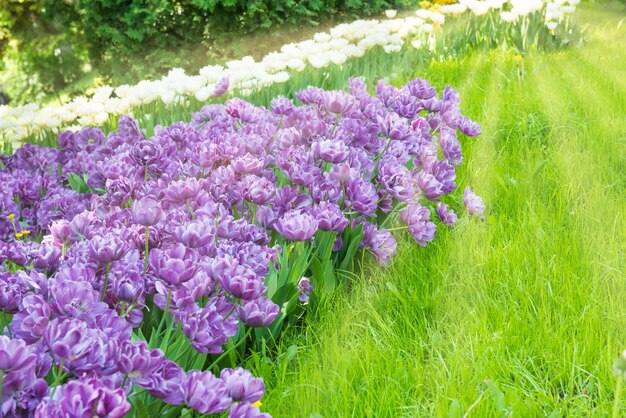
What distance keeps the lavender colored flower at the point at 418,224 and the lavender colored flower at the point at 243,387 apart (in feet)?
3.64

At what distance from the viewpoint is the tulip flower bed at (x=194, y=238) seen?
3.96ft

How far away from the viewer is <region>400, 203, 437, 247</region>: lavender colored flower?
2.27 meters

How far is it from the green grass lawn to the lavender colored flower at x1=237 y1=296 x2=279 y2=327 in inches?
8.7

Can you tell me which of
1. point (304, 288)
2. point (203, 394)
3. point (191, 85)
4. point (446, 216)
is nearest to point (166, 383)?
point (203, 394)

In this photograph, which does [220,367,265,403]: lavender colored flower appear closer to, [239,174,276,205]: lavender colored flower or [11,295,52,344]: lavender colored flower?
[11,295,52,344]: lavender colored flower

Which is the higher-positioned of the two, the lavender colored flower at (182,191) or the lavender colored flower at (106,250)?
the lavender colored flower at (106,250)

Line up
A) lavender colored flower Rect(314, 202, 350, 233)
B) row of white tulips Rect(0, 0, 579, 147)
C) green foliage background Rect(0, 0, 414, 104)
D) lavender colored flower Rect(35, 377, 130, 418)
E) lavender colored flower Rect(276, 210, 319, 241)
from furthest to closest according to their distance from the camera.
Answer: green foliage background Rect(0, 0, 414, 104), row of white tulips Rect(0, 0, 579, 147), lavender colored flower Rect(314, 202, 350, 233), lavender colored flower Rect(276, 210, 319, 241), lavender colored flower Rect(35, 377, 130, 418)

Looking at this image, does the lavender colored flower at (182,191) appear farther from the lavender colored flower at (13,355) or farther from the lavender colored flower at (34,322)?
the lavender colored flower at (13,355)

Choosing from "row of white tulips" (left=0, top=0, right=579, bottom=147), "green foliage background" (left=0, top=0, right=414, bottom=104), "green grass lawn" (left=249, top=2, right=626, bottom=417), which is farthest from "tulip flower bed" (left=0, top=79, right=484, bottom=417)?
"green foliage background" (left=0, top=0, right=414, bottom=104)

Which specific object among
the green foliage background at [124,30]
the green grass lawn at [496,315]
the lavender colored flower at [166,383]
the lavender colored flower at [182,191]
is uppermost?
the lavender colored flower at [182,191]

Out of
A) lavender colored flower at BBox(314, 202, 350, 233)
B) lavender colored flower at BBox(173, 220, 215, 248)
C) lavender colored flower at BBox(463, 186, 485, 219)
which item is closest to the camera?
lavender colored flower at BBox(173, 220, 215, 248)

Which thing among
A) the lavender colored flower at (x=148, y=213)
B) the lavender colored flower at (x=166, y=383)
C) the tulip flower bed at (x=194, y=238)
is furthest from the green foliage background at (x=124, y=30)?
the lavender colored flower at (x=166, y=383)

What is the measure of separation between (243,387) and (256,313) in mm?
276

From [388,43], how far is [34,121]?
308 centimetres
